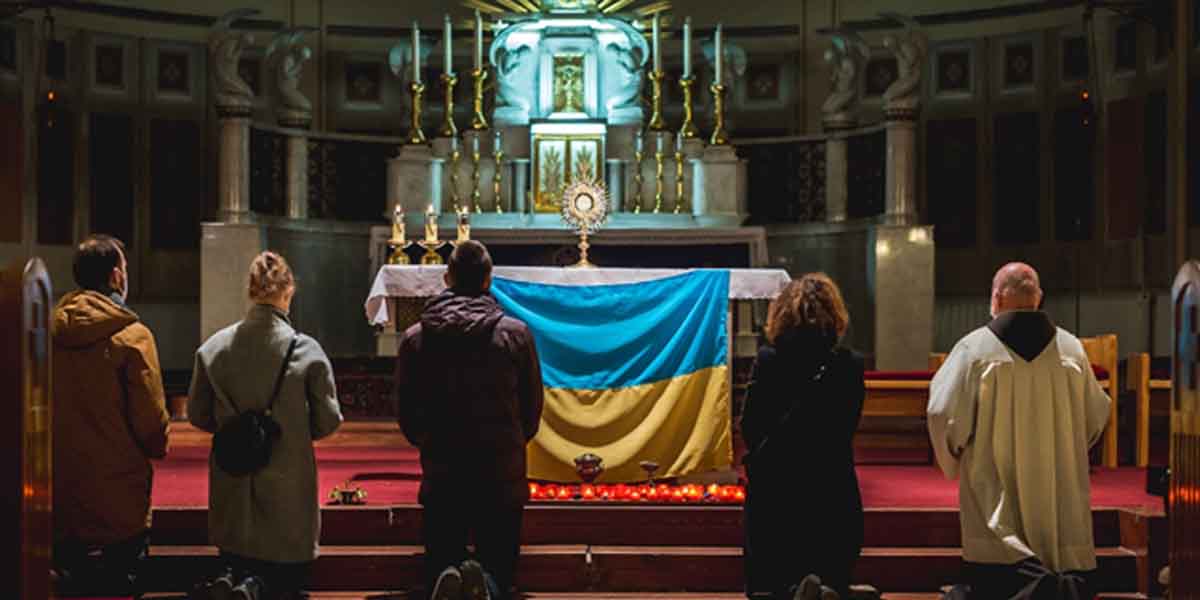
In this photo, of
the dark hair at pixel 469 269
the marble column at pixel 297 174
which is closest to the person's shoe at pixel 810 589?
the dark hair at pixel 469 269

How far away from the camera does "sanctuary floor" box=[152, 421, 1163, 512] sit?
740cm

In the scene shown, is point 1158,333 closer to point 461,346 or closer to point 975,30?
point 975,30

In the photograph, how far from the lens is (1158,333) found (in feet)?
41.9

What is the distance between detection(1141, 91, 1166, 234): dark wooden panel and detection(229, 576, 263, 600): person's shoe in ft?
30.4

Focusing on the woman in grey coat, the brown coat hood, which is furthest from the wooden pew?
the brown coat hood

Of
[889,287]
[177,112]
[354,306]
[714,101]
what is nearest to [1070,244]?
[889,287]

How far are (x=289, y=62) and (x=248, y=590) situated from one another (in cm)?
928

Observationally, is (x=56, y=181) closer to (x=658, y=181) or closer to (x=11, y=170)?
(x=11, y=170)

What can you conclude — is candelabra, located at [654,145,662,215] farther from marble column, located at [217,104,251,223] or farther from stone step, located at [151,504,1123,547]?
stone step, located at [151,504,1123,547]

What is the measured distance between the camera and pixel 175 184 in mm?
14203

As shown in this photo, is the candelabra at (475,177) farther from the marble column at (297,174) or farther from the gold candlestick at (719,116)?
the gold candlestick at (719,116)

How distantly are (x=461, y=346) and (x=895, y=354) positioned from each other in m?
7.92

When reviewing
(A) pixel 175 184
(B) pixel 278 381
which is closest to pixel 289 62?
(A) pixel 175 184

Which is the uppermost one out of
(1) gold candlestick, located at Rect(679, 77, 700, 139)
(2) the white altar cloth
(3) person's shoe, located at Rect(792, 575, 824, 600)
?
(1) gold candlestick, located at Rect(679, 77, 700, 139)
